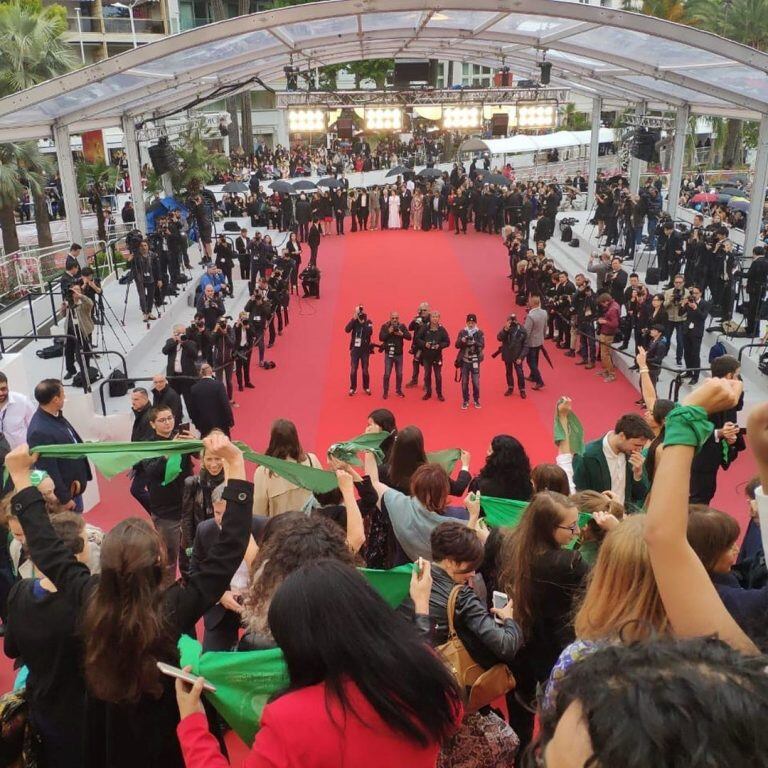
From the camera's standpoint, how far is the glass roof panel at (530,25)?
1259 centimetres

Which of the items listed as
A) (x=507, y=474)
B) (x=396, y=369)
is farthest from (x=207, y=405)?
(x=507, y=474)

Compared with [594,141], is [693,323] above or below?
below

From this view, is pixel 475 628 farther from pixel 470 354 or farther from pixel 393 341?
pixel 393 341

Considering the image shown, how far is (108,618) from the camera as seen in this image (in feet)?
8.43

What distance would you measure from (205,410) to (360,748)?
26.3ft

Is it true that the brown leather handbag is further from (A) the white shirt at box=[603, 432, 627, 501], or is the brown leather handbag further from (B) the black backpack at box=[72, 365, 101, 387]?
(B) the black backpack at box=[72, 365, 101, 387]

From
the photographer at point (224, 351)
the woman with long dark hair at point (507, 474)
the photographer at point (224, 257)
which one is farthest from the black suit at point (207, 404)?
the photographer at point (224, 257)

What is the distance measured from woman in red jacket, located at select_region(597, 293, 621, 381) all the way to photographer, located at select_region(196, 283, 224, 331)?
6750 millimetres

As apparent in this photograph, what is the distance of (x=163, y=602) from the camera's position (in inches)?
106

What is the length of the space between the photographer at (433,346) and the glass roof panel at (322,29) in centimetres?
548

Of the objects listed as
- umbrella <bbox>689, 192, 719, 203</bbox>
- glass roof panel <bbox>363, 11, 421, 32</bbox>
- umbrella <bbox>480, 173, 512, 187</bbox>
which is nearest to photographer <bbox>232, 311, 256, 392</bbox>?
glass roof panel <bbox>363, 11, 421, 32</bbox>

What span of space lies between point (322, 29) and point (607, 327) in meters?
7.40

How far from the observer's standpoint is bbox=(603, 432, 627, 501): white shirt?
5.55 m

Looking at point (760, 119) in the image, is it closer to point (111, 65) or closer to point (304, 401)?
point (304, 401)
